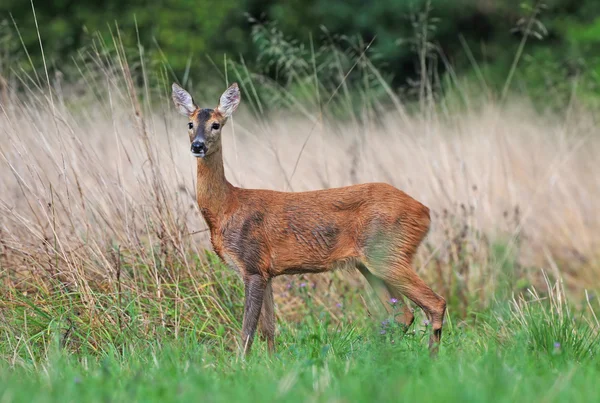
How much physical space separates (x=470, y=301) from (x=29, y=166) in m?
3.31

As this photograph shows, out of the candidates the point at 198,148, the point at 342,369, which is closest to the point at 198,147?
the point at 198,148

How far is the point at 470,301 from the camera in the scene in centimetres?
739

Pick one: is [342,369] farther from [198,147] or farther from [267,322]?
[198,147]

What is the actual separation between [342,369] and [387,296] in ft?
4.99

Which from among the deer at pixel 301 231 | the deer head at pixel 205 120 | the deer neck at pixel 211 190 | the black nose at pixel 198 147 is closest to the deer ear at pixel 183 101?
the deer head at pixel 205 120

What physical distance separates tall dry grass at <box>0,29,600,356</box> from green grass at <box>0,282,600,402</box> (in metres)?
0.40

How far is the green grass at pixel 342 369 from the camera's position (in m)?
3.80

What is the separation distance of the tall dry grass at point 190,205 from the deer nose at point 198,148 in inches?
35.0

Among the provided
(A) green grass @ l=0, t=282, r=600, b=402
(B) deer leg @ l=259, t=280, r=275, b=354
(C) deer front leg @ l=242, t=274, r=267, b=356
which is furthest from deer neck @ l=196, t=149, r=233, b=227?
(A) green grass @ l=0, t=282, r=600, b=402

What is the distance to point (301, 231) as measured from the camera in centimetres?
562

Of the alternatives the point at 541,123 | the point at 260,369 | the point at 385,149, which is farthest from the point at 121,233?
the point at 541,123

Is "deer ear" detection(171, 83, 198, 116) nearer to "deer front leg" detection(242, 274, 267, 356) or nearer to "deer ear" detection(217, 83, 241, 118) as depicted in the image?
"deer ear" detection(217, 83, 241, 118)

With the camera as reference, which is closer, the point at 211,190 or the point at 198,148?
the point at 198,148

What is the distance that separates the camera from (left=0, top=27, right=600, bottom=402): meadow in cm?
418
